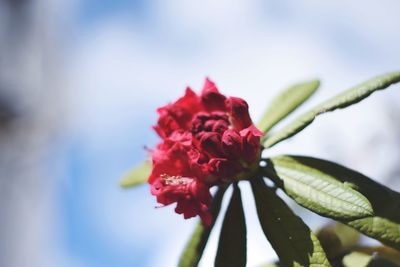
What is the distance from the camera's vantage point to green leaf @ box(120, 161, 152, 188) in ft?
5.62

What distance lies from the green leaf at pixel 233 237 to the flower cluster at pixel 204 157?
0.07 m

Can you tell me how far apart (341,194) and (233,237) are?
Result: 0.28 m

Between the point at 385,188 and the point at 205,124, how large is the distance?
0.42 m

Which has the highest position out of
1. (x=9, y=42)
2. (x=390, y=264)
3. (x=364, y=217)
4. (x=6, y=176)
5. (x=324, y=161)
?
(x=9, y=42)

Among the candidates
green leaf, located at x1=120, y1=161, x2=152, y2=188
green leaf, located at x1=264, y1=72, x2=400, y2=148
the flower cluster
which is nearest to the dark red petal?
the flower cluster

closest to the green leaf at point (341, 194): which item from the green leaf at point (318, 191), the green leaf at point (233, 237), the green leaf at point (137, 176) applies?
the green leaf at point (318, 191)

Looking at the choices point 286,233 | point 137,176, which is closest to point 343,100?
point 286,233

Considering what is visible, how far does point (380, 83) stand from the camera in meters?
1.25

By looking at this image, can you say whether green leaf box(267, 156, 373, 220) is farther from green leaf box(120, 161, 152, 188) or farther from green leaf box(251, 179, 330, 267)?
green leaf box(120, 161, 152, 188)

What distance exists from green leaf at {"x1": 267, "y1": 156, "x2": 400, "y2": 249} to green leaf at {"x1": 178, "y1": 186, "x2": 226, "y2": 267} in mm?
151

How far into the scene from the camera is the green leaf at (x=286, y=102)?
1.51 metres

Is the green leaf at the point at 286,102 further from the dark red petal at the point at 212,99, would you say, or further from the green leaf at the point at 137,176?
the green leaf at the point at 137,176

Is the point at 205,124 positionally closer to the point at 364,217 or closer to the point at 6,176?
the point at 364,217

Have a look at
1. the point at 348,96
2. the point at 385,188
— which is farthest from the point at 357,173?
the point at 348,96
